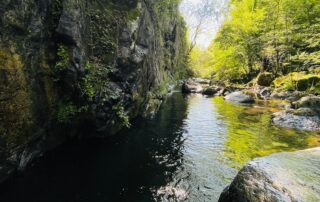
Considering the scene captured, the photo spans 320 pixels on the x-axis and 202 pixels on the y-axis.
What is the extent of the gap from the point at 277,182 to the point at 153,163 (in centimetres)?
587

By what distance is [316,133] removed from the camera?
1549 centimetres

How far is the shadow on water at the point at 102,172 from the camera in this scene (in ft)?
25.4

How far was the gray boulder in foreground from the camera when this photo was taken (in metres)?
5.11

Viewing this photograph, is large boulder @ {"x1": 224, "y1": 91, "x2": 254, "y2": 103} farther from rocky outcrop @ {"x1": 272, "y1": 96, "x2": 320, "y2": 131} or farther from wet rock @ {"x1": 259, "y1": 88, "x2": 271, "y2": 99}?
rocky outcrop @ {"x1": 272, "y1": 96, "x2": 320, "y2": 131}

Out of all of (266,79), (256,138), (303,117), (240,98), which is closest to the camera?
(256,138)

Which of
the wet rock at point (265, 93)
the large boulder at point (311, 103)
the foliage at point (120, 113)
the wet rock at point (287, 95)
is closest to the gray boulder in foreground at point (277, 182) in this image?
the foliage at point (120, 113)

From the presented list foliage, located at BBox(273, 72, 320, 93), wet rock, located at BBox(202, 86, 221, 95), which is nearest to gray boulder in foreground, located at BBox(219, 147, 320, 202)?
foliage, located at BBox(273, 72, 320, 93)

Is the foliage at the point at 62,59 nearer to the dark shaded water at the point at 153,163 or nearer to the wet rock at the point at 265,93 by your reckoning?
the dark shaded water at the point at 153,163

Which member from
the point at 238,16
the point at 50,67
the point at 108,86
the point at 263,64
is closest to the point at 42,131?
the point at 50,67

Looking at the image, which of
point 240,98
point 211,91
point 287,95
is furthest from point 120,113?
point 211,91

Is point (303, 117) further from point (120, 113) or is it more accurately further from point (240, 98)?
point (120, 113)

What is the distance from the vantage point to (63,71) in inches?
391

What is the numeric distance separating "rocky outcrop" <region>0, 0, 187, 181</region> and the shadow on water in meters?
0.62

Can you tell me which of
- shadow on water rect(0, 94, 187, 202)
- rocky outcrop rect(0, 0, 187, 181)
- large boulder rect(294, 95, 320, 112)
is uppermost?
rocky outcrop rect(0, 0, 187, 181)
